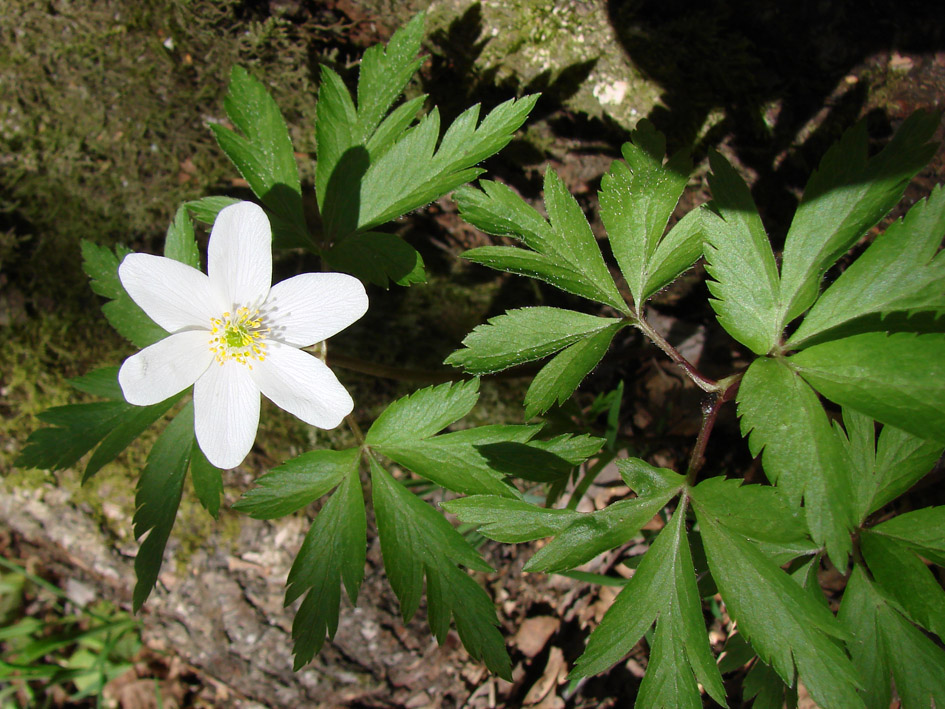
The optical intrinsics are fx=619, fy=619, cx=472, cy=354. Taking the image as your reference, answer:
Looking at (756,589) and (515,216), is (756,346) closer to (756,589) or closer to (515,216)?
(756,589)

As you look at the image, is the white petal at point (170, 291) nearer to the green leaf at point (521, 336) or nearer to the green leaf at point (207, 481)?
the green leaf at point (207, 481)

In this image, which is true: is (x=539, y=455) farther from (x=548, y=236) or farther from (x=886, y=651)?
(x=886, y=651)

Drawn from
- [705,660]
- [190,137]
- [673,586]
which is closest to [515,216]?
[673,586]

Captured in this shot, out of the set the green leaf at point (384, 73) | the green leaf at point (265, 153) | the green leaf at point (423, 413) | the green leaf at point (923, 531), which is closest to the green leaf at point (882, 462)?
the green leaf at point (923, 531)

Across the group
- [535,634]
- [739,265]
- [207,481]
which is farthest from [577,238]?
[535,634]

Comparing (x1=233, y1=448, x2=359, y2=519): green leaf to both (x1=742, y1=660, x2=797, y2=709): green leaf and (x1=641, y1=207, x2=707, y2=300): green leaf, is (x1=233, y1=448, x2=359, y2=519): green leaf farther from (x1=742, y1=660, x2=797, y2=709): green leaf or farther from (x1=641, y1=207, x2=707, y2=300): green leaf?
(x1=742, y1=660, x2=797, y2=709): green leaf
